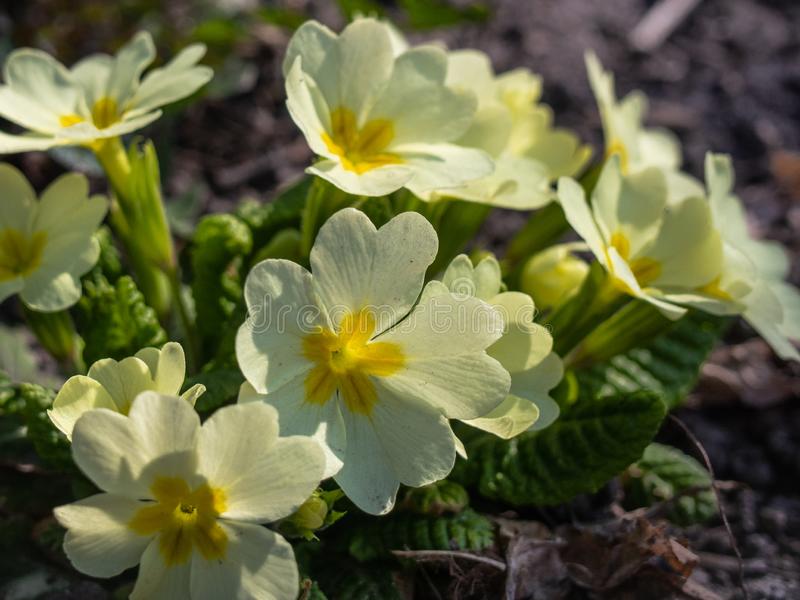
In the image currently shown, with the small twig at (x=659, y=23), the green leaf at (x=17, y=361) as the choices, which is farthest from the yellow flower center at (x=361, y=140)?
the small twig at (x=659, y=23)

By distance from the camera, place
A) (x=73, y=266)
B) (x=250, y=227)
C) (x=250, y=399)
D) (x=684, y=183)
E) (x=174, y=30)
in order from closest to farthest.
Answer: (x=250, y=399) < (x=73, y=266) < (x=250, y=227) < (x=684, y=183) < (x=174, y=30)

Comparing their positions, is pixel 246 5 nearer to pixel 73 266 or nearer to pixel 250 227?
pixel 250 227

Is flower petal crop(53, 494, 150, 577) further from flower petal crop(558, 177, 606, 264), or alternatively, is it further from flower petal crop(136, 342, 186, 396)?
flower petal crop(558, 177, 606, 264)

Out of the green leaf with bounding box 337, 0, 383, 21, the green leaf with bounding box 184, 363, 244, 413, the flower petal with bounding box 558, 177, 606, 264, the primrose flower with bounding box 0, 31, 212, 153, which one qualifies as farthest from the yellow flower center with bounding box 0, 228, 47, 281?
the green leaf with bounding box 337, 0, 383, 21

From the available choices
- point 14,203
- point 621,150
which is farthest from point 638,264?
point 14,203

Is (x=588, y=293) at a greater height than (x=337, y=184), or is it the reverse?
(x=337, y=184)

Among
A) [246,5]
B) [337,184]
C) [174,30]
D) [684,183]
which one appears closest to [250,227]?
[337,184]
